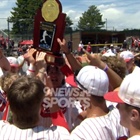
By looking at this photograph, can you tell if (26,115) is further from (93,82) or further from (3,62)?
(3,62)

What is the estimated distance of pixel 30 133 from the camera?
92.7 inches

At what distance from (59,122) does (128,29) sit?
47122 millimetres

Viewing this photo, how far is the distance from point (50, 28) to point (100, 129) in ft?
4.17

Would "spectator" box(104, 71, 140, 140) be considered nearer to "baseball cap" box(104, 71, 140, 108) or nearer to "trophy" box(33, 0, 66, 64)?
"baseball cap" box(104, 71, 140, 108)

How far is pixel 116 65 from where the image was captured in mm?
4105

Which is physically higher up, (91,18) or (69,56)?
(91,18)

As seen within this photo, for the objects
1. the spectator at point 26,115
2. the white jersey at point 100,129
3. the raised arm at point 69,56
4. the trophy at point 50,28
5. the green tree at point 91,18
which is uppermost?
the green tree at point 91,18

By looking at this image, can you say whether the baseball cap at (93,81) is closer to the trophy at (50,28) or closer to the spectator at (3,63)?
the trophy at (50,28)

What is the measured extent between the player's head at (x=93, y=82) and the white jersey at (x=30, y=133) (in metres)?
0.56

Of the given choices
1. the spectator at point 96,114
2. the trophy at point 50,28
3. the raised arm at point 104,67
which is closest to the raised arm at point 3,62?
the trophy at point 50,28

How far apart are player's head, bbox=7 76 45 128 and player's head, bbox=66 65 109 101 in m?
0.59

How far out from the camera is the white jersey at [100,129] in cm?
259

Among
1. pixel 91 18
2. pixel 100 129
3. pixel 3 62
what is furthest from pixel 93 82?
pixel 91 18

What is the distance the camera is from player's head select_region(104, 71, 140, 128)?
2.26 meters
